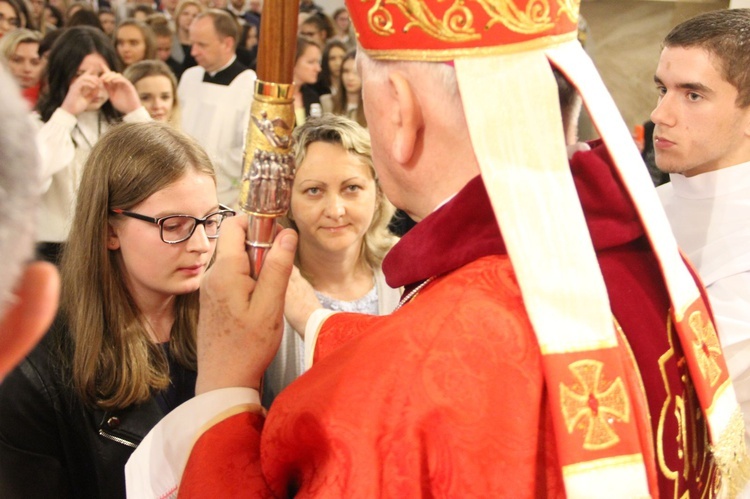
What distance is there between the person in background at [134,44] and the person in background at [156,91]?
4.87 feet

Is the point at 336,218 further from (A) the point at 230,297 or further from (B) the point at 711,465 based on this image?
(B) the point at 711,465

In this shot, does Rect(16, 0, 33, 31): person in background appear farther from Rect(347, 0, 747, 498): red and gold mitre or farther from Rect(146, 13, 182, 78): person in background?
Rect(347, 0, 747, 498): red and gold mitre

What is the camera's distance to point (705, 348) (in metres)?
1.47

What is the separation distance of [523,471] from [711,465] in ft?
1.78

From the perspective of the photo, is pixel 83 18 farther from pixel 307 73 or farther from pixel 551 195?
pixel 551 195

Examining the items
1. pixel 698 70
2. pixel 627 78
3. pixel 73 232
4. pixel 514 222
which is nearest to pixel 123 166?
pixel 73 232

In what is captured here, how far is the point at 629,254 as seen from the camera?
144 cm

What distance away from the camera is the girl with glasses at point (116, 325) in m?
2.01

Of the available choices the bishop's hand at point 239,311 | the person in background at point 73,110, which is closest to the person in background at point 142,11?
the person in background at point 73,110

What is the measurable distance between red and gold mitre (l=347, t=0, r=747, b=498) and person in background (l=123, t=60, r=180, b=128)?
3.95m

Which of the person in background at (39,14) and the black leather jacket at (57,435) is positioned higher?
the person in background at (39,14)

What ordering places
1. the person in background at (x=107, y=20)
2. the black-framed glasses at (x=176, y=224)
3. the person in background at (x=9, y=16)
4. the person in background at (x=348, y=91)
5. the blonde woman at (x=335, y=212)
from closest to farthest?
the black-framed glasses at (x=176, y=224) → the blonde woman at (x=335, y=212) → the person in background at (x=9, y=16) → the person in background at (x=348, y=91) → the person in background at (x=107, y=20)

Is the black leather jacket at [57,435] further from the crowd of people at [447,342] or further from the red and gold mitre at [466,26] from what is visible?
the red and gold mitre at [466,26]

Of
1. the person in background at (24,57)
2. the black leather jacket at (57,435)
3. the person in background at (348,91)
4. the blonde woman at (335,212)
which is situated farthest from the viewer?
the person in background at (348,91)
